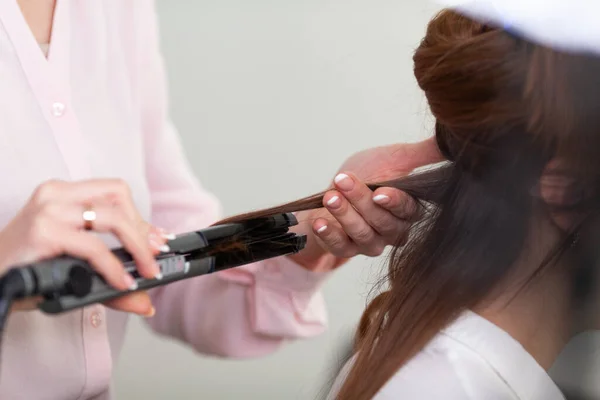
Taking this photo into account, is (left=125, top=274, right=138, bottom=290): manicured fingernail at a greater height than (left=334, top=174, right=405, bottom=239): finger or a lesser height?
greater

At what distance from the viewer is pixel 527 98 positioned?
0.37 m

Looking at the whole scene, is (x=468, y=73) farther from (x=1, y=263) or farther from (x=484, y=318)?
(x=1, y=263)

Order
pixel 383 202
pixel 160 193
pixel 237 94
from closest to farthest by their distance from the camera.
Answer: pixel 383 202
pixel 160 193
pixel 237 94

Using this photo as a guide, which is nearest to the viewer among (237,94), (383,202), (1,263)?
(1,263)

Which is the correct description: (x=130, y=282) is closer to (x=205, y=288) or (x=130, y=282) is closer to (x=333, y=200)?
(x=333, y=200)

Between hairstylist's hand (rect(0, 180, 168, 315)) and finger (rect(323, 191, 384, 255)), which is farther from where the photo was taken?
finger (rect(323, 191, 384, 255))

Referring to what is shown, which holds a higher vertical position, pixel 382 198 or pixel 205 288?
pixel 382 198

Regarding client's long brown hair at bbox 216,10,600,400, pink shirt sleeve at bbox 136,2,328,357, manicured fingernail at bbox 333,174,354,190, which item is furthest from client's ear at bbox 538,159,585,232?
pink shirt sleeve at bbox 136,2,328,357

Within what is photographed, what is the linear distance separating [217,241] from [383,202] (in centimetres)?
12

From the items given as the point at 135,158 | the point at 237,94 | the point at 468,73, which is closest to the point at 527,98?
the point at 468,73

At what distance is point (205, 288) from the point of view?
612mm

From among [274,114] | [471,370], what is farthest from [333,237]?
[274,114]

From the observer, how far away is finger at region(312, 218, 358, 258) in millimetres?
492

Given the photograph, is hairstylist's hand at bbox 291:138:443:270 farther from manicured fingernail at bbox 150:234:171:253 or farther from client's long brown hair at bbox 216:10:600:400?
manicured fingernail at bbox 150:234:171:253
